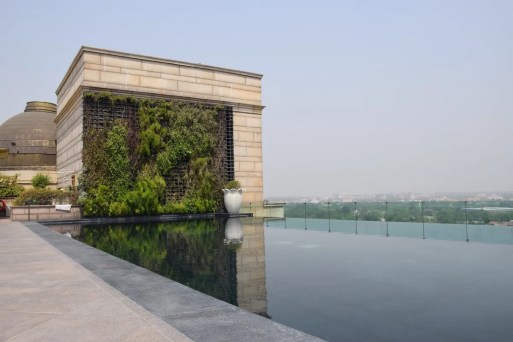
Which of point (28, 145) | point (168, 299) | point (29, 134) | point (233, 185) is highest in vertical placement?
point (29, 134)

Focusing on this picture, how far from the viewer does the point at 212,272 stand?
6.05 metres

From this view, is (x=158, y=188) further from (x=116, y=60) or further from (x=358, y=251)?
(x=358, y=251)

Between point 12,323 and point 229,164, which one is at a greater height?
point 229,164

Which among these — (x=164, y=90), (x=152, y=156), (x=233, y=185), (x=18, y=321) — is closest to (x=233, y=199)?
(x=233, y=185)

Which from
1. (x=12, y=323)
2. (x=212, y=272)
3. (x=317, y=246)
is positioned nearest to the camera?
(x=12, y=323)

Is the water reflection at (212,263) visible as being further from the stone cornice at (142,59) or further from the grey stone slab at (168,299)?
the stone cornice at (142,59)

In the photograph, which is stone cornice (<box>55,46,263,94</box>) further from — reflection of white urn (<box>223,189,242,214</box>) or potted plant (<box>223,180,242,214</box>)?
reflection of white urn (<box>223,189,242,214</box>)

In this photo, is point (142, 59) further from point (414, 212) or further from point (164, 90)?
point (414, 212)

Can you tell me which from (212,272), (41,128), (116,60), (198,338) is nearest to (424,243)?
(212,272)

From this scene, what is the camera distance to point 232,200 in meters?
22.5

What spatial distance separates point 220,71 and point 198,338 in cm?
2373

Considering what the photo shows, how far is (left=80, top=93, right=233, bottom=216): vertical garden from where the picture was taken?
20.8 m

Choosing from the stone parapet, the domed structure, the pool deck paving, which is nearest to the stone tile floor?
the pool deck paving

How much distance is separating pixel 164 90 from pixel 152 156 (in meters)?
4.02
